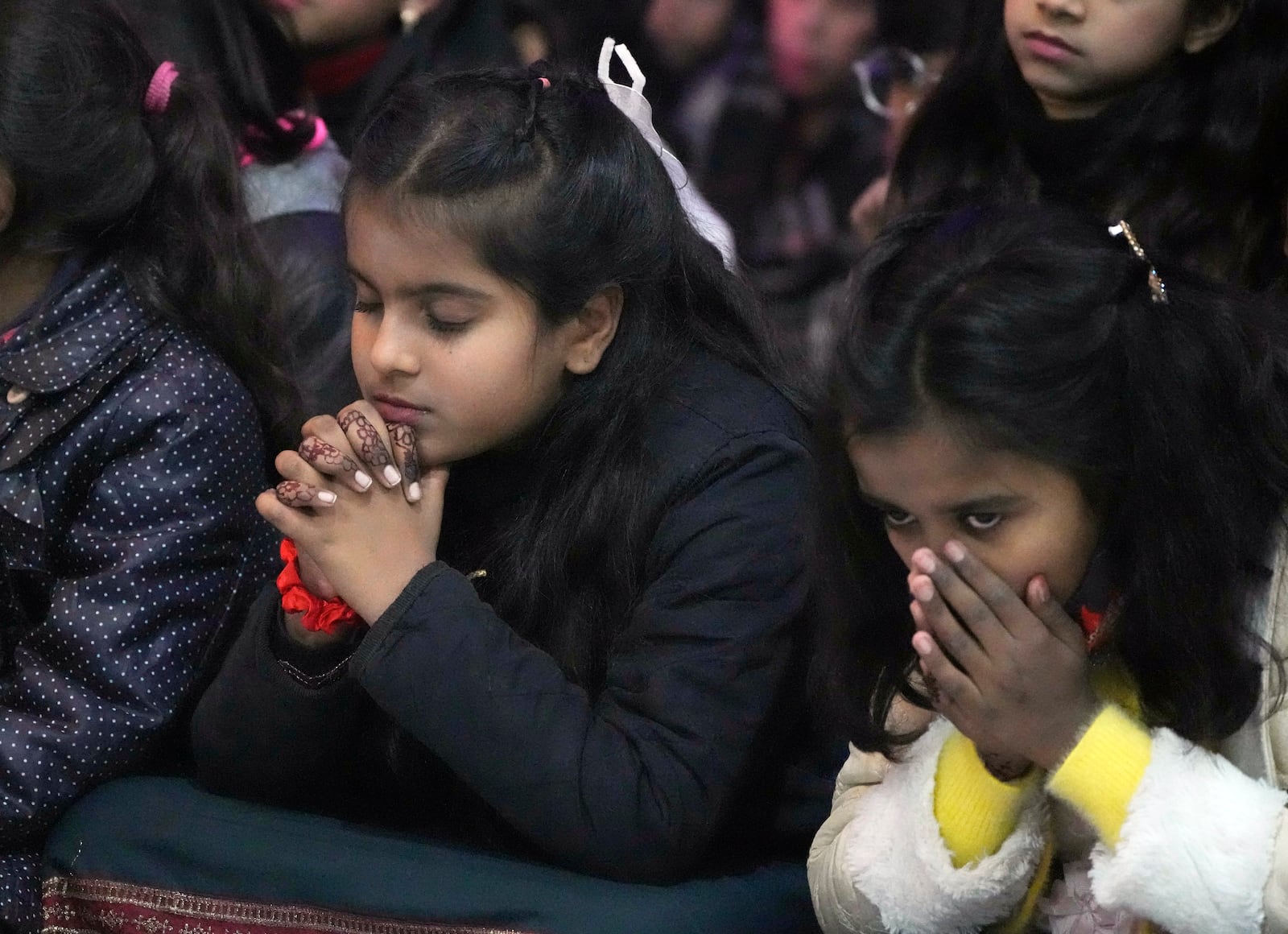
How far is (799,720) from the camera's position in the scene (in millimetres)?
1935

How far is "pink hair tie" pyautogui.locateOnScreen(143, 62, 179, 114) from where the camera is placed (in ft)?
7.09

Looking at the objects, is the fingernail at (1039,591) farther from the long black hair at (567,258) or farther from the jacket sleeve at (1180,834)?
the long black hair at (567,258)

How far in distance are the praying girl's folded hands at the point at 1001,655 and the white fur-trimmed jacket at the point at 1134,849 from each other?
0.30ft

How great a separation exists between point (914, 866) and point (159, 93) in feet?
4.33

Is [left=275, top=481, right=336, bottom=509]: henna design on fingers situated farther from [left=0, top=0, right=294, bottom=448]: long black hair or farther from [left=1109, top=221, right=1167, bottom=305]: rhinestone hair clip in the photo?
[left=1109, top=221, right=1167, bottom=305]: rhinestone hair clip

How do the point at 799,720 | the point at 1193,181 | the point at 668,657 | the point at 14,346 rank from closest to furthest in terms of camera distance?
the point at 668,657 → the point at 799,720 → the point at 14,346 → the point at 1193,181

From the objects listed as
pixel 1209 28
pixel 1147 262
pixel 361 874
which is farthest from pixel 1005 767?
pixel 1209 28

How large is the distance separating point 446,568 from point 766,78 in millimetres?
2680

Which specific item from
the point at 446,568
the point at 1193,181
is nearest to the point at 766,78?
the point at 1193,181

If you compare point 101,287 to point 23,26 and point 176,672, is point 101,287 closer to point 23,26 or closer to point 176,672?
point 23,26

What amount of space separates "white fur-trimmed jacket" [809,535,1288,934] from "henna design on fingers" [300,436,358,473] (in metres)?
0.62

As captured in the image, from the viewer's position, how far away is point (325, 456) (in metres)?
1.80

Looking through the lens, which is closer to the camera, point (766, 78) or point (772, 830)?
point (772, 830)

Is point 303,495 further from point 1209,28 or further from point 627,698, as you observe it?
point 1209,28
